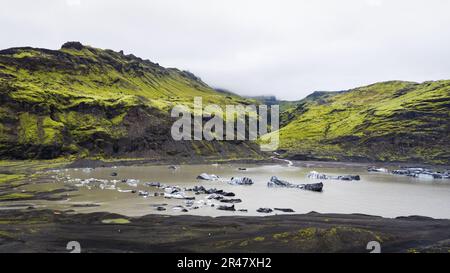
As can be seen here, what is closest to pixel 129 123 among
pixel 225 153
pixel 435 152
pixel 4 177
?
pixel 225 153

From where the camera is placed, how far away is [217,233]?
44.5 m

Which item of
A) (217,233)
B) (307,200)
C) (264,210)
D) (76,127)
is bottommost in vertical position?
(307,200)

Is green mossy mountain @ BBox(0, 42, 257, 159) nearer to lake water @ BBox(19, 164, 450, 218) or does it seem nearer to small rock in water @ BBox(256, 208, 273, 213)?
lake water @ BBox(19, 164, 450, 218)

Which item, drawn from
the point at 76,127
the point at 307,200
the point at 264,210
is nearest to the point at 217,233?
the point at 264,210

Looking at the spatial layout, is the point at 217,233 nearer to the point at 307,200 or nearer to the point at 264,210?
the point at 264,210

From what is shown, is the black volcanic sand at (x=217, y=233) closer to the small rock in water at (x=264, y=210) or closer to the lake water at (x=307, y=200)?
the small rock in water at (x=264, y=210)

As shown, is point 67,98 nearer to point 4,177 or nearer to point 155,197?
point 4,177

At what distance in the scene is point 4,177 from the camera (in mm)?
102812

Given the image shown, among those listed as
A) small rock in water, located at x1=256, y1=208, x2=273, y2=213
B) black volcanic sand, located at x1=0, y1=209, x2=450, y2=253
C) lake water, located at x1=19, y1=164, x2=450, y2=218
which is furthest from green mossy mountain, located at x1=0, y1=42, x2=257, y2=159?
small rock in water, located at x1=256, y1=208, x2=273, y2=213

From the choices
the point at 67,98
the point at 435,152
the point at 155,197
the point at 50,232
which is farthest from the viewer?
the point at 67,98

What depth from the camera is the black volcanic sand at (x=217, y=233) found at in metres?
39.2

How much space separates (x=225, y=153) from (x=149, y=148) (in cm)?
3596

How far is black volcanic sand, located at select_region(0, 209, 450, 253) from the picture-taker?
129 feet

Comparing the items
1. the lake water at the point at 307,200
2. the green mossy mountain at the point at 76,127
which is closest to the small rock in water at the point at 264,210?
the lake water at the point at 307,200
